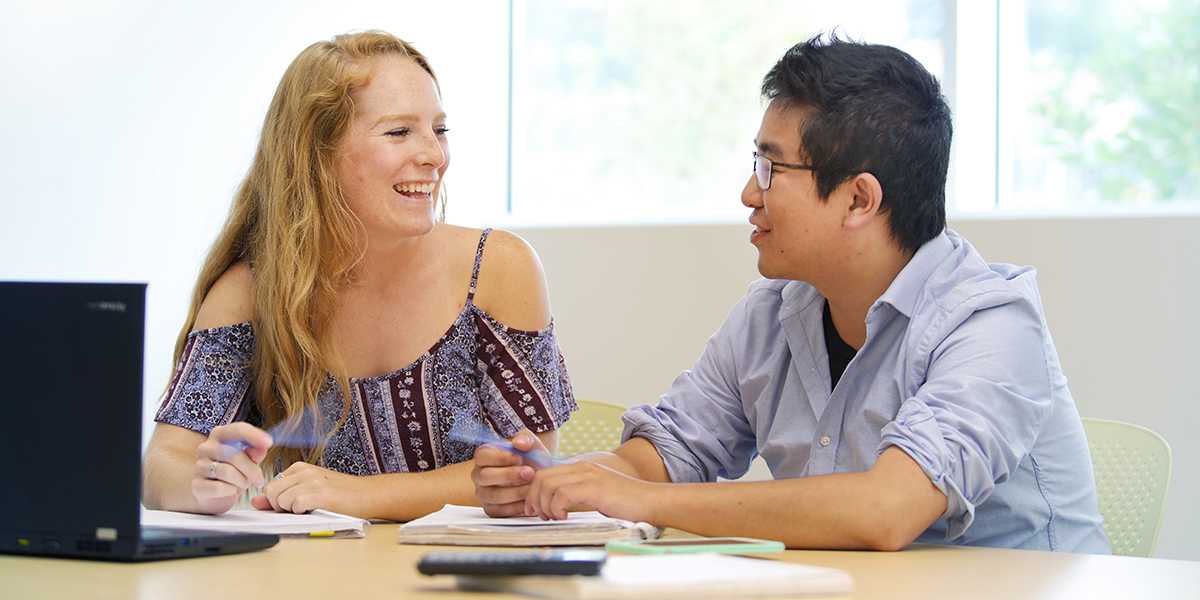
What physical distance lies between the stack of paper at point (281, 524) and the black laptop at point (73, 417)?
24cm

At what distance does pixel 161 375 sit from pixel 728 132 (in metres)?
2.20

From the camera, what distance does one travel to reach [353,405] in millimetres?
1869

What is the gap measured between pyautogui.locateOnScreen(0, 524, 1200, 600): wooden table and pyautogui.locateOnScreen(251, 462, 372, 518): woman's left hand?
26 centimetres

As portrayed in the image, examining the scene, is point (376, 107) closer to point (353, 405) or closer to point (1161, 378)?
point (353, 405)

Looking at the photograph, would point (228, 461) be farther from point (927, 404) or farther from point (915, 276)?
point (915, 276)

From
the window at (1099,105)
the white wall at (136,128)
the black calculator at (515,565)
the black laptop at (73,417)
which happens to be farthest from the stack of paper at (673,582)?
the window at (1099,105)

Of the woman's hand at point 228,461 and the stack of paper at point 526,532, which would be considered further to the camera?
the woman's hand at point 228,461

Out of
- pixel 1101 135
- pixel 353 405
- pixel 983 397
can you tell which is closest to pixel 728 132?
pixel 1101 135

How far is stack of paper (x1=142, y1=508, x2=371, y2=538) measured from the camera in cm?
128

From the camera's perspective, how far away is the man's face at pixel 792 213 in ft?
5.47

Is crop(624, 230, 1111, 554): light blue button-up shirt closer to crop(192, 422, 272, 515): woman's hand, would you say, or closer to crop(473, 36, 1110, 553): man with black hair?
crop(473, 36, 1110, 553): man with black hair

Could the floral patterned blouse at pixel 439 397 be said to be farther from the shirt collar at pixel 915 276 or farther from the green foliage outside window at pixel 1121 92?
the green foliage outside window at pixel 1121 92

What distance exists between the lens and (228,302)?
1.85 meters

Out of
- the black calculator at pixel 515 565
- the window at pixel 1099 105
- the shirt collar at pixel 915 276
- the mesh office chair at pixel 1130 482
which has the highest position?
the window at pixel 1099 105
